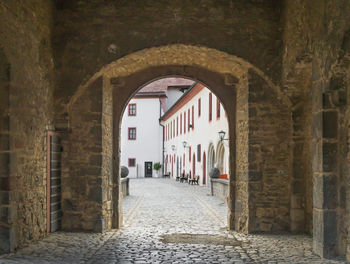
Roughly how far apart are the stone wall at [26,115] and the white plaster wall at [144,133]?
31.1m

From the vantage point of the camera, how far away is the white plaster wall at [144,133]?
38812 millimetres

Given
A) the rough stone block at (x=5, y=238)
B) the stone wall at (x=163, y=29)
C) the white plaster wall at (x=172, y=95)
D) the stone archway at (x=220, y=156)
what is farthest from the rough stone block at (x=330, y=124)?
the white plaster wall at (x=172, y=95)

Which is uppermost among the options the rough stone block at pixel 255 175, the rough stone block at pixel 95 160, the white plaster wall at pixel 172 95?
the white plaster wall at pixel 172 95

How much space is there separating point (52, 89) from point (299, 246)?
16.3 feet

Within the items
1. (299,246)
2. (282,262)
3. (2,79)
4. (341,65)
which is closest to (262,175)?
(299,246)

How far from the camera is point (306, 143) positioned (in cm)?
783

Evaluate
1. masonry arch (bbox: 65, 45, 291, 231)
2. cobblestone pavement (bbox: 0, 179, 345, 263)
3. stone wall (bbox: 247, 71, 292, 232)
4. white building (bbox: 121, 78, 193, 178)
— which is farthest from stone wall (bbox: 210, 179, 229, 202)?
white building (bbox: 121, 78, 193, 178)

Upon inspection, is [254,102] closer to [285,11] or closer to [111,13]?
[285,11]

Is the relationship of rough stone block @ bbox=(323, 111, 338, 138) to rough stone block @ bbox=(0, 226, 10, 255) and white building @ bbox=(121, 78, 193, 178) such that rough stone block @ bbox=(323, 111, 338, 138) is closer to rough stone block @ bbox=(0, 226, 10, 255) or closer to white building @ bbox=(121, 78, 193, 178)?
rough stone block @ bbox=(0, 226, 10, 255)

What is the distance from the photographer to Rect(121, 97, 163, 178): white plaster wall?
3881 cm

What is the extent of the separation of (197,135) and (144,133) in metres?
A: 14.8

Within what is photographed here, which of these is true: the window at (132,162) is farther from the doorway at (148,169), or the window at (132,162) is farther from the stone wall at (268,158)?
the stone wall at (268,158)

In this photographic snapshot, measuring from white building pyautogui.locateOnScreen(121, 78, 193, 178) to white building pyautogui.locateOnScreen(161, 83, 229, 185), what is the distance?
9.24 ft

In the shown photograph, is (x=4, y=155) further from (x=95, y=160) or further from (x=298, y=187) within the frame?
(x=298, y=187)
